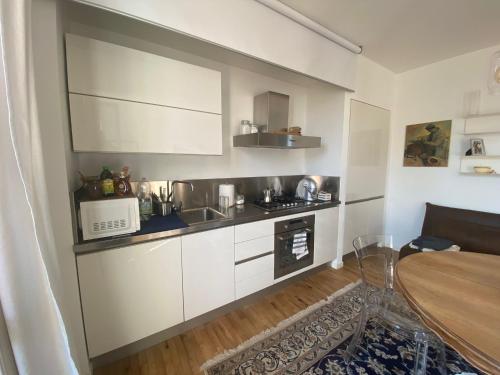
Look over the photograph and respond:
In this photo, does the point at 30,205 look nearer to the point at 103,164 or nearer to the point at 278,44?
the point at 103,164

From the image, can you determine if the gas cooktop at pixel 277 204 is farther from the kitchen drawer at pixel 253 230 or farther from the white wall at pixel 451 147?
the white wall at pixel 451 147

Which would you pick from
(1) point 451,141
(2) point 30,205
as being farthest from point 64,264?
(1) point 451,141

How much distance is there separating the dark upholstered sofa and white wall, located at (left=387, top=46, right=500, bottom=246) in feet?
0.53

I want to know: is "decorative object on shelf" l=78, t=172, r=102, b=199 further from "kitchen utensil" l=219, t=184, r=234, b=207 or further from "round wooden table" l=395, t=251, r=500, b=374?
"round wooden table" l=395, t=251, r=500, b=374

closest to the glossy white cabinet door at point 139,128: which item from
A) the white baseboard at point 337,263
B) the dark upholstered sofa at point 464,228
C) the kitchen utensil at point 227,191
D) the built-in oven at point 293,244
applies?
the kitchen utensil at point 227,191

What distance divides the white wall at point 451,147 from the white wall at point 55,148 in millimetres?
3691

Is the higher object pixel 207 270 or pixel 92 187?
pixel 92 187

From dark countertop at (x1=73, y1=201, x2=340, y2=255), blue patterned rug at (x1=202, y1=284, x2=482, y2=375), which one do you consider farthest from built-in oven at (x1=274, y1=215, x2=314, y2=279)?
blue patterned rug at (x1=202, y1=284, x2=482, y2=375)

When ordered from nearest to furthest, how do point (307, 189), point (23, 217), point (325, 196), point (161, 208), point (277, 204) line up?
point (23, 217), point (161, 208), point (277, 204), point (325, 196), point (307, 189)

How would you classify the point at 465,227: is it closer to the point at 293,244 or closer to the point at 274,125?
the point at 293,244

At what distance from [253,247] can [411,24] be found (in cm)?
246

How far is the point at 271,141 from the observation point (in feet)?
6.64

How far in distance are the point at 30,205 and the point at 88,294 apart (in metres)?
0.73

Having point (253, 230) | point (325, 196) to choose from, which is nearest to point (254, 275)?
point (253, 230)
